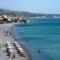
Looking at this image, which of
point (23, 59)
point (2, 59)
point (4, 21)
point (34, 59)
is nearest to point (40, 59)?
point (34, 59)

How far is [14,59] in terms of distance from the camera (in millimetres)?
23891

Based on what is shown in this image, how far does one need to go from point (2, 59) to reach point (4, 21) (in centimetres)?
7850

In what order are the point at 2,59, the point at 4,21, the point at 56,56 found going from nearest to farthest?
the point at 2,59, the point at 56,56, the point at 4,21

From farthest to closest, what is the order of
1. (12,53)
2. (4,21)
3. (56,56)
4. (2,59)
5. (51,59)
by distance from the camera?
(4,21) < (56,56) < (51,59) < (12,53) < (2,59)

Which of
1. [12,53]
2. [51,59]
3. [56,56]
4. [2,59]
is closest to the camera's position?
[2,59]

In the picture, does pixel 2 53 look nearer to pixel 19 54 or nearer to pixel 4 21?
pixel 19 54

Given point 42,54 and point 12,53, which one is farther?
point 42,54

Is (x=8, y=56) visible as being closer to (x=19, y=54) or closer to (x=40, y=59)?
(x=19, y=54)

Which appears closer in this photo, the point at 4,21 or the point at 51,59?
the point at 51,59

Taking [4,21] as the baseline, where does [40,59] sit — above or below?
above

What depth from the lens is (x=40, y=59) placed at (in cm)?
2644

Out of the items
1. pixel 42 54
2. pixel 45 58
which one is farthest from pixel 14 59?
pixel 42 54

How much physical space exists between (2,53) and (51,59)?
545cm

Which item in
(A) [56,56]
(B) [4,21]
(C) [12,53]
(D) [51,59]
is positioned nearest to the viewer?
(C) [12,53]
